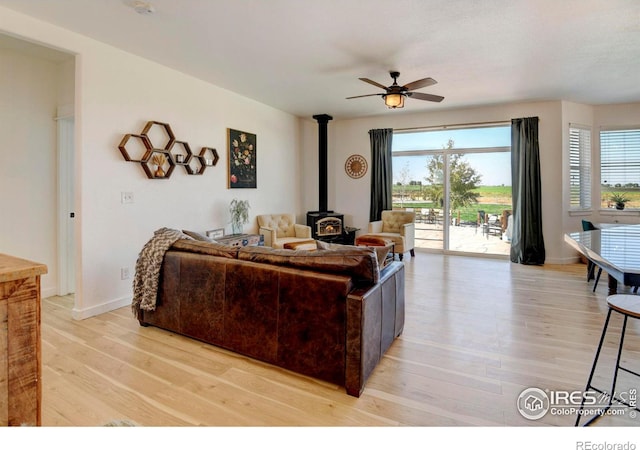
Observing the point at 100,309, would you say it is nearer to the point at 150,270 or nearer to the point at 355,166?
the point at 150,270

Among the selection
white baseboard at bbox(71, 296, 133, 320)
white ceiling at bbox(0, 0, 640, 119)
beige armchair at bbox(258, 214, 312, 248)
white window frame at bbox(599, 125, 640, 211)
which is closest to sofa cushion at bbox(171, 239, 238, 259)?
white baseboard at bbox(71, 296, 133, 320)

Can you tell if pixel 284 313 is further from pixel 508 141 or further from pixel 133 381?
pixel 508 141

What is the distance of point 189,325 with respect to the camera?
2.82 m

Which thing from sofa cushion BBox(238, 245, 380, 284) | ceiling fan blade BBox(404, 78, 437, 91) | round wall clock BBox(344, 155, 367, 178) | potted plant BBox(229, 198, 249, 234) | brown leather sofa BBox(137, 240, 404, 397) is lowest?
brown leather sofa BBox(137, 240, 404, 397)

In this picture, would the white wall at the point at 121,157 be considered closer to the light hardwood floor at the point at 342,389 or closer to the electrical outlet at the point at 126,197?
the electrical outlet at the point at 126,197

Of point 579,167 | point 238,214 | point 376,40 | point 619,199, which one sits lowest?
point 238,214

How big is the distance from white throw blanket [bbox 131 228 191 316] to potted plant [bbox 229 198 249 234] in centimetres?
220

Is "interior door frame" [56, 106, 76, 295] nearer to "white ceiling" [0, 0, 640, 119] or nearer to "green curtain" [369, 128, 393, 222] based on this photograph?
"white ceiling" [0, 0, 640, 119]

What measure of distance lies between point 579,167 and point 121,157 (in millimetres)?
7106

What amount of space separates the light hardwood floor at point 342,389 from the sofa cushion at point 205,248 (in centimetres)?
75

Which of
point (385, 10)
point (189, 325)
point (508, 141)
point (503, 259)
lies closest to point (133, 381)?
point (189, 325)

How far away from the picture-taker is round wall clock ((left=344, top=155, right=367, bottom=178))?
7117 mm

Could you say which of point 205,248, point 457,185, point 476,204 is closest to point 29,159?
point 205,248

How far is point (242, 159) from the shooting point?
548 cm
